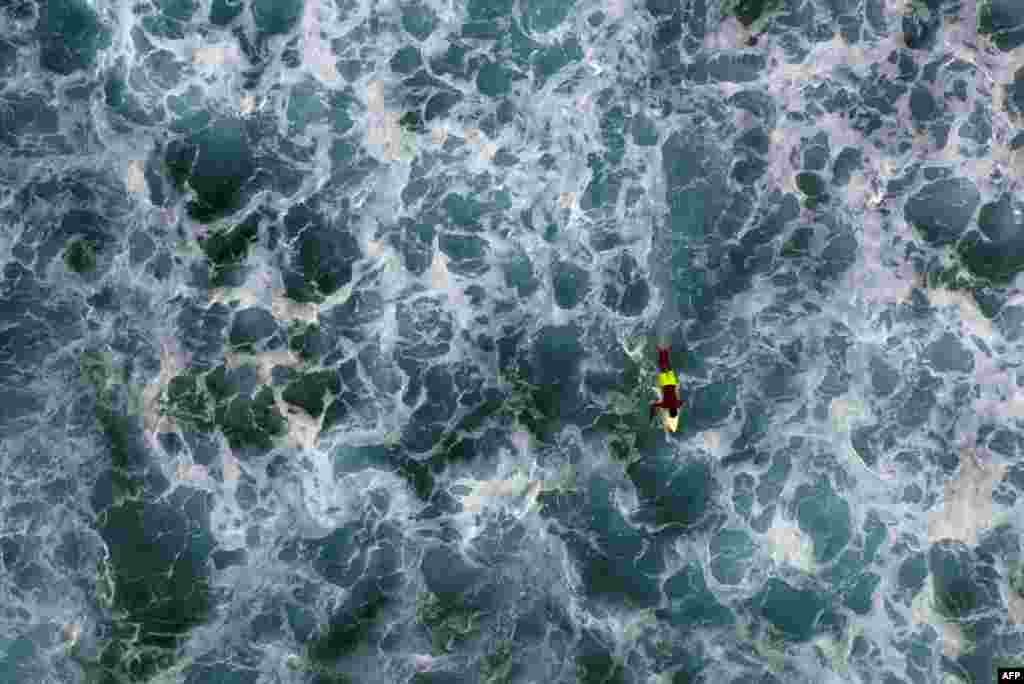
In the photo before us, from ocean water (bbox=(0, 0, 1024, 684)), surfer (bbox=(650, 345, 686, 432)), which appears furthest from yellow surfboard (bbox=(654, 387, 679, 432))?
ocean water (bbox=(0, 0, 1024, 684))

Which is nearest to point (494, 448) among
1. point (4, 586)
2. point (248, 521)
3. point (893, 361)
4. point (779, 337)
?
point (248, 521)

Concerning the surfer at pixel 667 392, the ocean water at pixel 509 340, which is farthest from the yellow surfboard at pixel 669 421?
the ocean water at pixel 509 340

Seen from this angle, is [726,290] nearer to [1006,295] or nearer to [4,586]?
[1006,295]

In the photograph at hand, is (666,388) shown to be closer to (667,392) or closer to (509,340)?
(667,392)

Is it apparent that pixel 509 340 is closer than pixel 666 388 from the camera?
No

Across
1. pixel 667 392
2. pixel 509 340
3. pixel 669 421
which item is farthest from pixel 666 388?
pixel 509 340

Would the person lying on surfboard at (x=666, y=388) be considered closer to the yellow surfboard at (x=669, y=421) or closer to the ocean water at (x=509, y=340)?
the yellow surfboard at (x=669, y=421)

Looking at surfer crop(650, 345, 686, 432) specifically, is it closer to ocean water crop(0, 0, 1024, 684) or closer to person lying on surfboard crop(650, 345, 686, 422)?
person lying on surfboard crop(650, 345, 686, 422)
